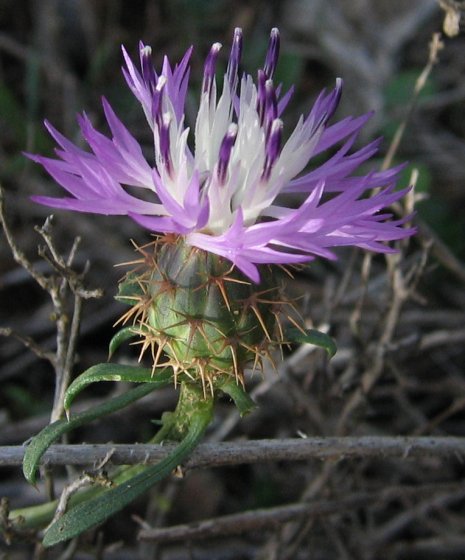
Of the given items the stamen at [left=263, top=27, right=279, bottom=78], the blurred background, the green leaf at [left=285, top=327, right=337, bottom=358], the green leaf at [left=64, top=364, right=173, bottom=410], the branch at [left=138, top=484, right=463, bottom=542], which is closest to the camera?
the green leaf at [left=64, top=364, right=173, bottom=410]

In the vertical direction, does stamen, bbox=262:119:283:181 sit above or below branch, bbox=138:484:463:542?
above

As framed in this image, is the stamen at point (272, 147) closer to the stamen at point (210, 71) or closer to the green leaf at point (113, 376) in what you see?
the stamen at point (210, 71)

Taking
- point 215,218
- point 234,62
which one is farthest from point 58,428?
point 234,62

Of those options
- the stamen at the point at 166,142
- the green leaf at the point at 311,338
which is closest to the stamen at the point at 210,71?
the stamen at the point at 166,142

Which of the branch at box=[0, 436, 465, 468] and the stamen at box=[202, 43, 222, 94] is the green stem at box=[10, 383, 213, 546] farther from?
the stamen at box=[202, 43, 222, 94]

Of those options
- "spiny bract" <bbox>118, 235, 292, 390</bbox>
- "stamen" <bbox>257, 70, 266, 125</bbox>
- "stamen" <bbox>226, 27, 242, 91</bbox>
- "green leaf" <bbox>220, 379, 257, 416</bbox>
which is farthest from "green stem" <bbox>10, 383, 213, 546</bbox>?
"stamen" <bbox>226, 27, 242, 91</bbox>
